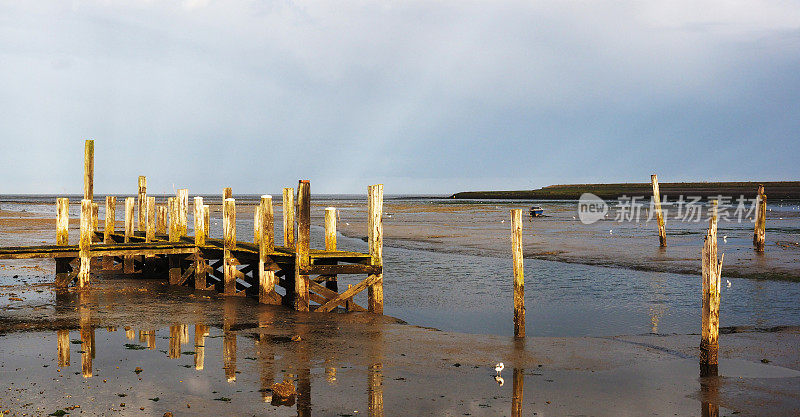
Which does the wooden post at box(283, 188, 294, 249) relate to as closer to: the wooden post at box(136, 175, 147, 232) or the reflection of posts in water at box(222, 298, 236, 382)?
the reflection of posts in water at box(222, 298, 236, 382)

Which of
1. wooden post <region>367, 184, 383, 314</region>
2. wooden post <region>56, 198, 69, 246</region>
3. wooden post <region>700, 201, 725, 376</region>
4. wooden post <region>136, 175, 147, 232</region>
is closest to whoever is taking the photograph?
wooden post <region>700, 201, 725, 376</region>

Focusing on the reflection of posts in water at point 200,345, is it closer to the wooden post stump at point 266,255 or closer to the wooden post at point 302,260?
the wooden post at point 302,260

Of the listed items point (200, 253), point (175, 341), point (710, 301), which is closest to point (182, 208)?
point (200, 253)

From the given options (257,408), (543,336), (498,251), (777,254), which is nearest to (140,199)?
(498,251)

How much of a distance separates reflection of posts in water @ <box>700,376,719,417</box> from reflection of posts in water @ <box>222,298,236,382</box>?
6937mm

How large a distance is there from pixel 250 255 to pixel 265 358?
8.06 meters

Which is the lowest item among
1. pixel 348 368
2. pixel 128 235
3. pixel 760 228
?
pixel 348 368

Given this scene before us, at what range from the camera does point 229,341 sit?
13.7 meters

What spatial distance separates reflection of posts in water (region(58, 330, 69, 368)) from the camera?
11.6m

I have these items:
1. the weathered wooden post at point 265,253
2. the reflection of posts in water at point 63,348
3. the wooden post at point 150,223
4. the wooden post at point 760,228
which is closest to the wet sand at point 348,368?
the reflection of posts in water at point 63,348

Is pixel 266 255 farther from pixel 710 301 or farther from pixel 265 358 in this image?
pixel 710 301

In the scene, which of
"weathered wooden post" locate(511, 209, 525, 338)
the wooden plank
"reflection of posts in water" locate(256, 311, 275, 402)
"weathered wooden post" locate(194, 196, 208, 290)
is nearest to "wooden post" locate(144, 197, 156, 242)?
"weathered wooden post" locate(194, 196, 208, 290)

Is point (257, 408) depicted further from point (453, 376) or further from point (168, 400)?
point (453, 376)

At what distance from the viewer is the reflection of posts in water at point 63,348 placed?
38.2ft
